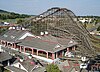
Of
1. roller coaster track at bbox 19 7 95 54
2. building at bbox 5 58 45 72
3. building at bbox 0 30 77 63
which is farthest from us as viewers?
roller coaster track at bbox 19 7 95 54

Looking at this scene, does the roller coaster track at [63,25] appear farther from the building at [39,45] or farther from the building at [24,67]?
the building at [24,67]

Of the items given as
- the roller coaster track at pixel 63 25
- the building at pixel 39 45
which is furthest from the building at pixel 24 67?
the roller coaster track at pixel 63 25

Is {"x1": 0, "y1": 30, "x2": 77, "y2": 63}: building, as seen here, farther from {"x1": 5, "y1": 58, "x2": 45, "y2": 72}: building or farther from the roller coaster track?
{"x1": 5, "y1": 58, "x2": 45, "y2": 72}: building

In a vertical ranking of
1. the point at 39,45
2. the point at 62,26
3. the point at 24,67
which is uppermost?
the point at 62,26

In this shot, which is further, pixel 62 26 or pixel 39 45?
pixel 62 26

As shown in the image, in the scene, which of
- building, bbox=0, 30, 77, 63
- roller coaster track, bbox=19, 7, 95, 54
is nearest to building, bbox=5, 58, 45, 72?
building, bbox=0, 30, 77, 63

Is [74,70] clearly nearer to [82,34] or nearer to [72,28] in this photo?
[82,34]

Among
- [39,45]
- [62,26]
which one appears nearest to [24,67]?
[39,45]

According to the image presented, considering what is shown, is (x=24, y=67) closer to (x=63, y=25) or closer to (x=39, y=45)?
(x=39, y=45)
